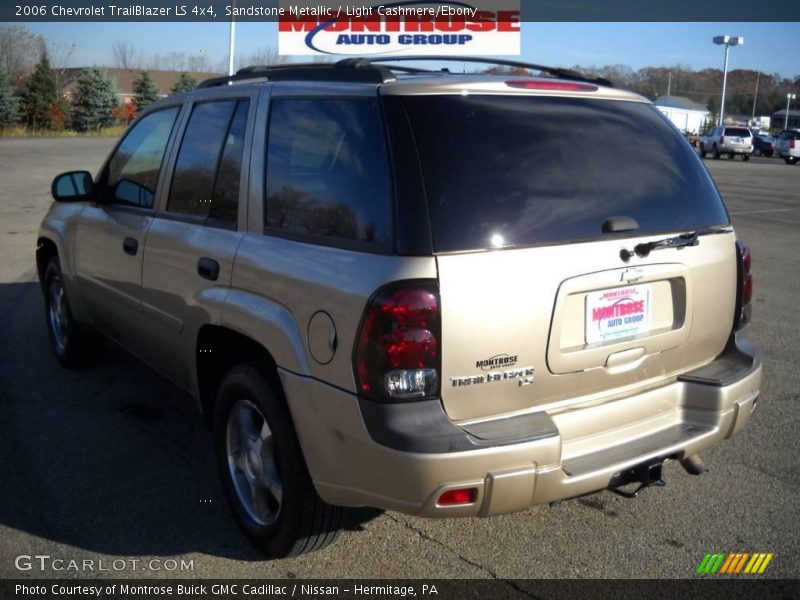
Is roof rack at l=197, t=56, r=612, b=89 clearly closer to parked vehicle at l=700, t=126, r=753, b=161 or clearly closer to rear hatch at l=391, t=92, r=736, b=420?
rear hatch at l=391, t=92, r=736, b=420

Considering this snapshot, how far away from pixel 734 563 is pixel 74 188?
417 cm

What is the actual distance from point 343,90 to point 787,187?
84.1ft

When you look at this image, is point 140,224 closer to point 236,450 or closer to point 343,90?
point 236,450

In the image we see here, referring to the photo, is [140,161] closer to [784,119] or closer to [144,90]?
[144,90]

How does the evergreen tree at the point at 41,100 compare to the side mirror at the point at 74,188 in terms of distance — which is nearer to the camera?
the side mirror at the point at 74,188

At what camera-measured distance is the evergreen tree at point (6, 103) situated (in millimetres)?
44969

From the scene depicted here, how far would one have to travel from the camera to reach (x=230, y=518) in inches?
149

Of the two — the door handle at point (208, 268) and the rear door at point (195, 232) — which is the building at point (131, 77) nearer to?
the rear door at point (195, 232)

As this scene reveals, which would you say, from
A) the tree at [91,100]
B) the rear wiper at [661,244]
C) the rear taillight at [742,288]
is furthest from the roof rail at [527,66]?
the tree at [91,100]

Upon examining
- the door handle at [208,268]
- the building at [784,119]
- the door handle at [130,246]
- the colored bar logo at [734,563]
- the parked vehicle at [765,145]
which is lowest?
the building at [784,119]

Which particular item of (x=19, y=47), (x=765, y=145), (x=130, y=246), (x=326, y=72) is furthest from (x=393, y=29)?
(x=19, y=47)

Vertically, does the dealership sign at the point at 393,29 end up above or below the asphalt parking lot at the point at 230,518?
above

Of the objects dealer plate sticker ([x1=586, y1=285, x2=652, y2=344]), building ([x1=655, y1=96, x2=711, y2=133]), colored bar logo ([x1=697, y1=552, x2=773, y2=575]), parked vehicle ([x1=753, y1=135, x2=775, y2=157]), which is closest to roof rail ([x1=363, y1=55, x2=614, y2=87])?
dealer plate sticker ([x1=586, y1=285, x2=652, y2=344])

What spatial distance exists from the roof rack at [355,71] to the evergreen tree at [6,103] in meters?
46.6
